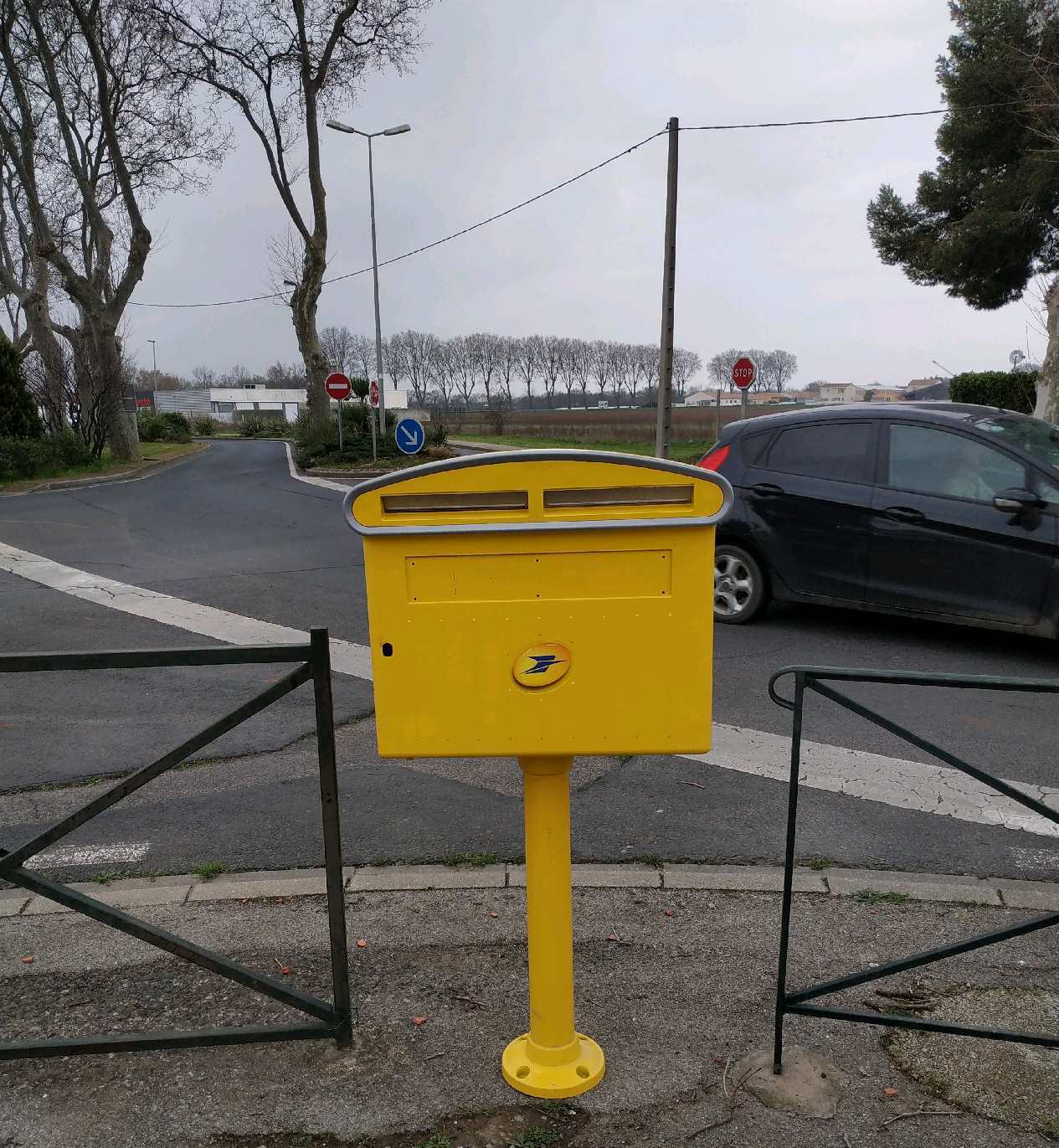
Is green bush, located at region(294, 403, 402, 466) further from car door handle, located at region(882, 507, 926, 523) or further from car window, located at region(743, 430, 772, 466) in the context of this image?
car door handle, located at region(882, 507, 926, 523)

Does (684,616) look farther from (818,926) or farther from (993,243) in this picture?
(993,243)

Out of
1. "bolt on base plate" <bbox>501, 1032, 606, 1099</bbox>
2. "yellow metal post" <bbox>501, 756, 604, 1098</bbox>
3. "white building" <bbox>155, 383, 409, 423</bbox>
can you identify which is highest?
"yellow metal post" <bbox>501, 756, 604, 1098</bbox>

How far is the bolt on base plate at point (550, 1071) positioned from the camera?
2334 millimetres

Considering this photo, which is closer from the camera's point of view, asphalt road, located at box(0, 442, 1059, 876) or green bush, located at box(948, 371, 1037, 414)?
asphalt road, located at box(0, 442, 1059, 876)

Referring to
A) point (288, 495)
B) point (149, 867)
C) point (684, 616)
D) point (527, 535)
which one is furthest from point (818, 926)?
point (288, 495)

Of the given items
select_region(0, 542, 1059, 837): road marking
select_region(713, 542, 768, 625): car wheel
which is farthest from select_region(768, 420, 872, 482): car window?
select_region(0, 542, 1059, 837): road marking

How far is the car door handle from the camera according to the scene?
251 inches

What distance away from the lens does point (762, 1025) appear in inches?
103

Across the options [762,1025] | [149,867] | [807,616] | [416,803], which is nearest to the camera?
[762,1025]

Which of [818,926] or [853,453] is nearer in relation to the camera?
[818,926]

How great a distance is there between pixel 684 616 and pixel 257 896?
2.05m

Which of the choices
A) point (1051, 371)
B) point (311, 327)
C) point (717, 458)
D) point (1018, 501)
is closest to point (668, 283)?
point (1051, 371)

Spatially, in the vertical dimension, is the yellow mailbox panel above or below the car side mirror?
above

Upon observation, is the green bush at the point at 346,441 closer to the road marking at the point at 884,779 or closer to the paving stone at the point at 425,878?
the road marking at the point at 884,779
